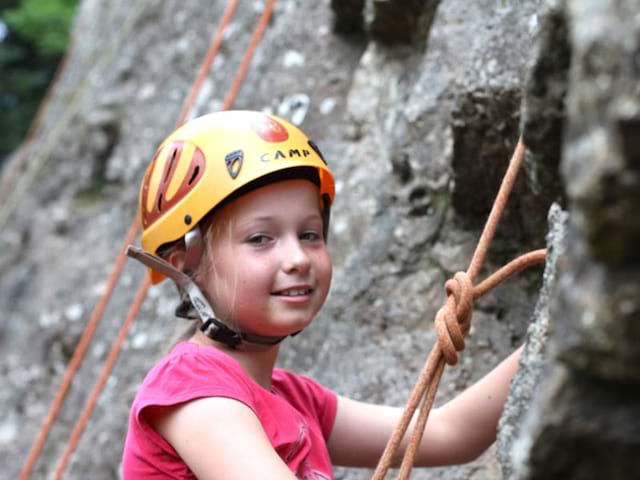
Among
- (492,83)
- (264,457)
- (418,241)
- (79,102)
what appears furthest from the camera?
(79,102)

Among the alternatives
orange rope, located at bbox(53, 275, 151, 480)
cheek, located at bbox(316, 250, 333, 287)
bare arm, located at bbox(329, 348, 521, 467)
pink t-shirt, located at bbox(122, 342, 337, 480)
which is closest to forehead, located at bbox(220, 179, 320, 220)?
cheek, located at bbox(316, 250, 333, 287)

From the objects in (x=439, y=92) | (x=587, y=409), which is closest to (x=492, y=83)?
(x=439, y=92)

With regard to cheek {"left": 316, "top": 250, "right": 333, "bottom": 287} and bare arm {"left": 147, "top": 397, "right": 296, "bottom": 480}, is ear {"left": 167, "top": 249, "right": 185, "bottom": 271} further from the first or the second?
bare arm {"left": 147, "top": 397, "right": 296, "bottom": 480}

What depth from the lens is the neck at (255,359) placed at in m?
2.20

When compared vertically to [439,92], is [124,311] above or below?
below

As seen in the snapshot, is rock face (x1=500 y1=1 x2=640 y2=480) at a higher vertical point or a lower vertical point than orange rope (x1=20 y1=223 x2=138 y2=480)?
higher

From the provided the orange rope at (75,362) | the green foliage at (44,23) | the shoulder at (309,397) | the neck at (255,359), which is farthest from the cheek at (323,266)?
the green foliage at (44,23)

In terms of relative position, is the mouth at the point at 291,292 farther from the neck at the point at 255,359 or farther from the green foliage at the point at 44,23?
the green foliage at the point at 44,23

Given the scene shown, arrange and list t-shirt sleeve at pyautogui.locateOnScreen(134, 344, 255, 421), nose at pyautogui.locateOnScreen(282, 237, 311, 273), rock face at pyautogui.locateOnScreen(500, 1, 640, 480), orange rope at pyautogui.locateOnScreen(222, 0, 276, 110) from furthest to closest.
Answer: orange rope at pyautogui.locateOnScreen(222, 0, 276, 110)
nose at pyautogui.locateOnScreen(282, 237, 311, 273)
t-shirt sleeve at pyautogui.locateOnScreen(134, 344, 255, 421)
rock face at pyautogui.locateOnScreen(500, 1, 640, 480)

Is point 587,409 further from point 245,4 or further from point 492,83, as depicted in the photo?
point 245,4

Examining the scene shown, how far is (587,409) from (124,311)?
4082mm

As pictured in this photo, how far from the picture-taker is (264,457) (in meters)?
1.77

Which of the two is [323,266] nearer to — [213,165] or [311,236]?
[311,236]

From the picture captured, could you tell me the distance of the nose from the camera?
210 cm
